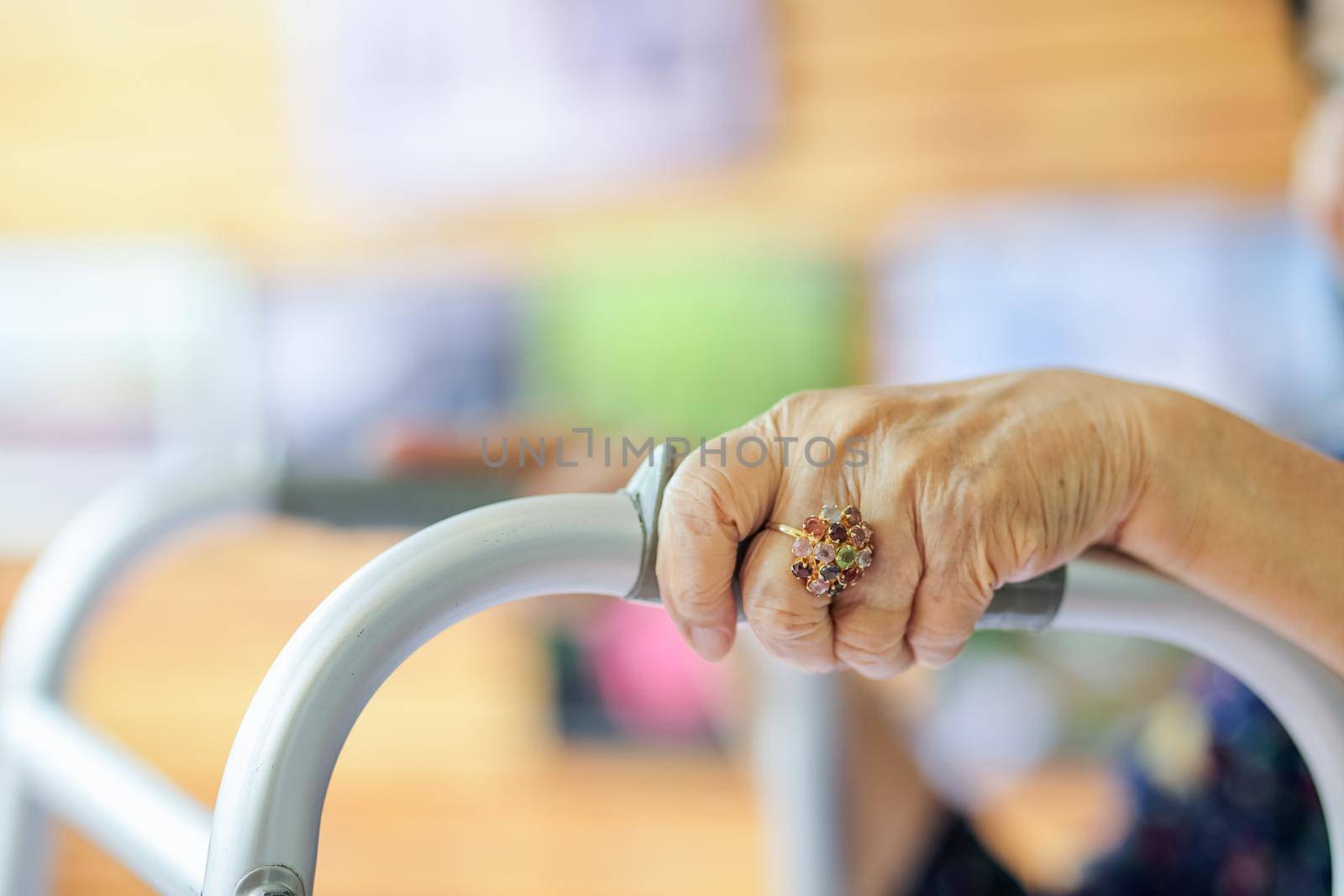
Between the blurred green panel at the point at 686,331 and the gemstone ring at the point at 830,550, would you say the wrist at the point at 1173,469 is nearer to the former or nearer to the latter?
the gemstone ring at the point at 830,550

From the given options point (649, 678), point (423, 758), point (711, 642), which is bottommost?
point (423, 758)

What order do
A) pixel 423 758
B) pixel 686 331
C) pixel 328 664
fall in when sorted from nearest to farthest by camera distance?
pixel 328 664
pixel 686 331
pixel 423 758

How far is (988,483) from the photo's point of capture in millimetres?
413

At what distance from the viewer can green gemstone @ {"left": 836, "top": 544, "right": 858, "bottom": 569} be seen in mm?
400

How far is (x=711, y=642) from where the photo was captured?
437 millimetres

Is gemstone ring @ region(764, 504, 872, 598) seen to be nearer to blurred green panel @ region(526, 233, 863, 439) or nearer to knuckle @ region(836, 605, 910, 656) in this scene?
knuckle @ region(836, 605, 910, 656)

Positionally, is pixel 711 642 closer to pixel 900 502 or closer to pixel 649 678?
pixel 900 502

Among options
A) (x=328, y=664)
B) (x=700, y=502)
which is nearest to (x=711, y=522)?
(x=700, y=502)

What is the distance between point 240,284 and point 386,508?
1.97m

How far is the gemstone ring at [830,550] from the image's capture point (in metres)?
0.40

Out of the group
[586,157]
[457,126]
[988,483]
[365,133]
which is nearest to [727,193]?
[586,157]

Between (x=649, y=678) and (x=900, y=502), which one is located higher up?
(x=900, y=502)

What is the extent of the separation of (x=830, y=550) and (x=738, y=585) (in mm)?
50

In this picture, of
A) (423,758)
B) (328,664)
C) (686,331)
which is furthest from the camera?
(423,758)
